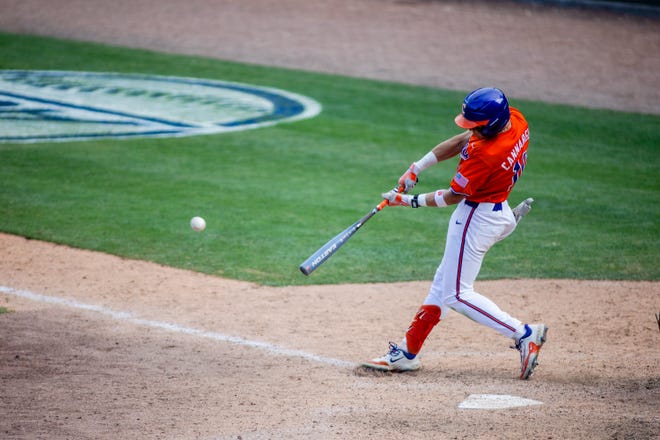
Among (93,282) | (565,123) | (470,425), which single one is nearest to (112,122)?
(93,282)

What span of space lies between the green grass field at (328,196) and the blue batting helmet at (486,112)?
282 centimetres

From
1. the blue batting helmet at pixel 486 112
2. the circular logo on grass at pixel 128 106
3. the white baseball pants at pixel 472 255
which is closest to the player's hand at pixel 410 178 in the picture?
the white baseball pants at pixel 472 255

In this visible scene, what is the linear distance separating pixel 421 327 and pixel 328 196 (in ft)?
15.1

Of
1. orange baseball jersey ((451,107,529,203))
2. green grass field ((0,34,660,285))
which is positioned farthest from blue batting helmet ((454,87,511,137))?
green grass field ((0,34,660,285))

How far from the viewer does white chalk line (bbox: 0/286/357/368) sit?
6.51 metres

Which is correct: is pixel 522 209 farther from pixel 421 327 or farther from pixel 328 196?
pixel 328 196

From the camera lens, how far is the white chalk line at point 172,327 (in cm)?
651

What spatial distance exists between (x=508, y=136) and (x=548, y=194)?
5.29 metres

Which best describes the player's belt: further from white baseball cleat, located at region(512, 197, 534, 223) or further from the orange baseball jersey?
white baseball cleat, located at region(512, 197, 534, 223)

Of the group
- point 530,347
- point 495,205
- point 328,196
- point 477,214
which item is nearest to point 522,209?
point 495,205

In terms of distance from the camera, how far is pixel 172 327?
277 inches

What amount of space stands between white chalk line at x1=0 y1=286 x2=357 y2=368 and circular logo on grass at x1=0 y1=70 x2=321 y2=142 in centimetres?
553

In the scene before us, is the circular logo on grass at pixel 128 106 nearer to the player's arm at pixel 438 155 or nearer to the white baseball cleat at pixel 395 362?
the player's arm at pixel 438 155

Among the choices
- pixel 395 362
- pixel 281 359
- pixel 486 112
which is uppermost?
pixel 486 112
